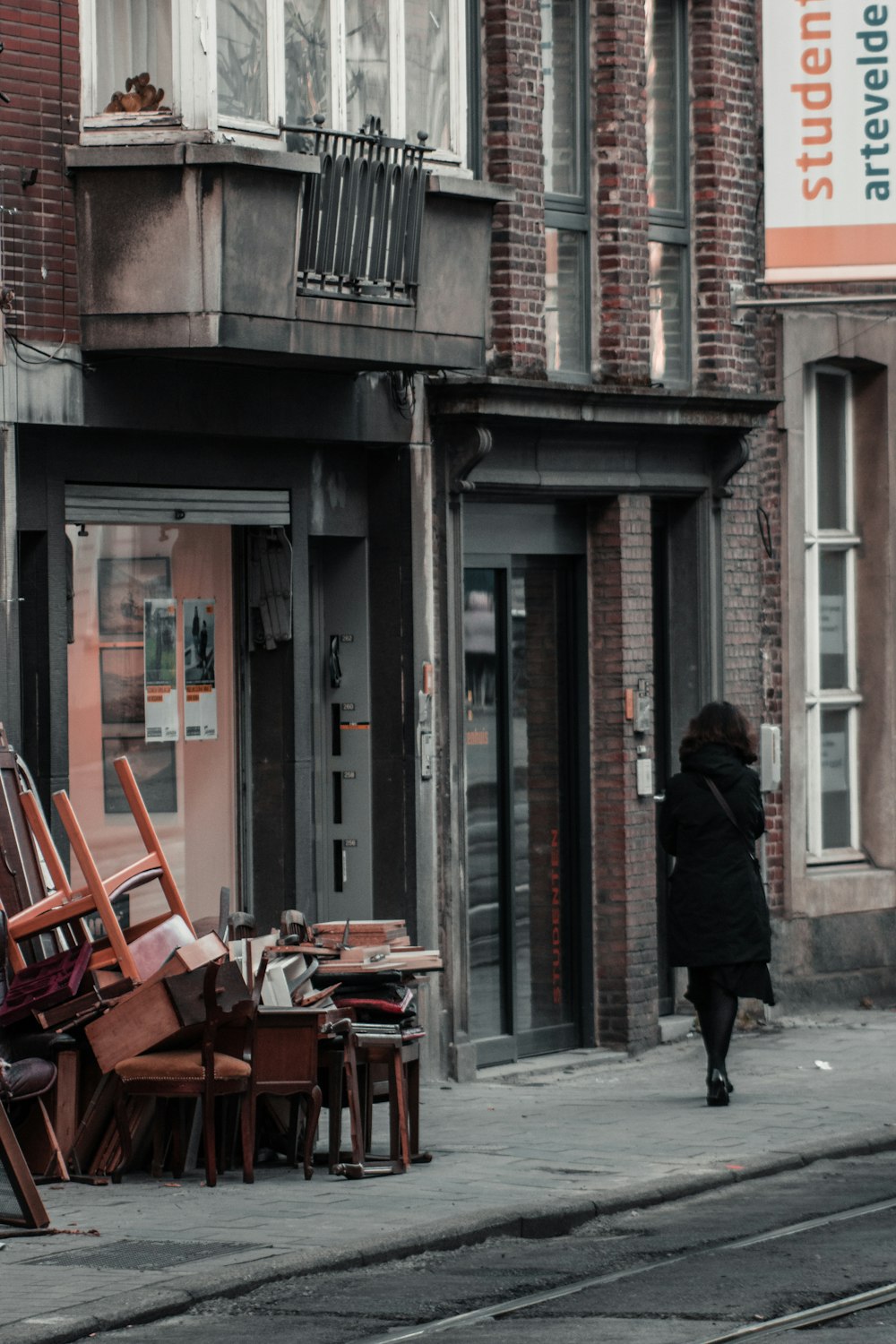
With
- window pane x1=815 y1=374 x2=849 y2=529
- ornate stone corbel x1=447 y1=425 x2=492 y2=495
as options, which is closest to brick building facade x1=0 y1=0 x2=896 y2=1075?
ornate stone corbel x1=447 y1=425 x2=492 y2=495

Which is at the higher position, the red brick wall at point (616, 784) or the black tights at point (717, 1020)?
the red brick wall at point (616, 784)

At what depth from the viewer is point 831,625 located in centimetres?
1820

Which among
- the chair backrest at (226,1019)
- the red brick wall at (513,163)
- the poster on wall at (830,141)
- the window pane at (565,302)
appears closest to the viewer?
the chair backrest at (226,1019)

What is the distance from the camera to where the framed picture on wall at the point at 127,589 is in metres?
13.2

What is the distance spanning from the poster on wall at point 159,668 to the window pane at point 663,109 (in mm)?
4989

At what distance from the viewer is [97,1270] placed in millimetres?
9000

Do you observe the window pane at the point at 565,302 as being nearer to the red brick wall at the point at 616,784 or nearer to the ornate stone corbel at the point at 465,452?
the red brick wall at the point at 616,784

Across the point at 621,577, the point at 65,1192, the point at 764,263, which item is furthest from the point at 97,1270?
the point at 764,263

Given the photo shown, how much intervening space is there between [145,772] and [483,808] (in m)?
2.50

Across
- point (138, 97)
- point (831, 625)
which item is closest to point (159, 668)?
point (138, 97)

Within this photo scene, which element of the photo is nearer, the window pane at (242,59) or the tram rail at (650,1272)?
the tram rail at (650,1272)

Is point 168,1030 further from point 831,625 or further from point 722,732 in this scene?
point 831,625

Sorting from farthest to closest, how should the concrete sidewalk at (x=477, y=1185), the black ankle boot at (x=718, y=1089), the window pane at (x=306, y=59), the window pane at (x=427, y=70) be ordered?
the window pane at (x=427, y=70), the black ankle boot at (x=718, y=1089), the window pane at (x=306, y=59), the concrete sidewalk at (x=477, y=1185)

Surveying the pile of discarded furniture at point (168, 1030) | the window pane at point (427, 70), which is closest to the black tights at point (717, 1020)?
the pile of discarded furniture at point (168, 1030)
